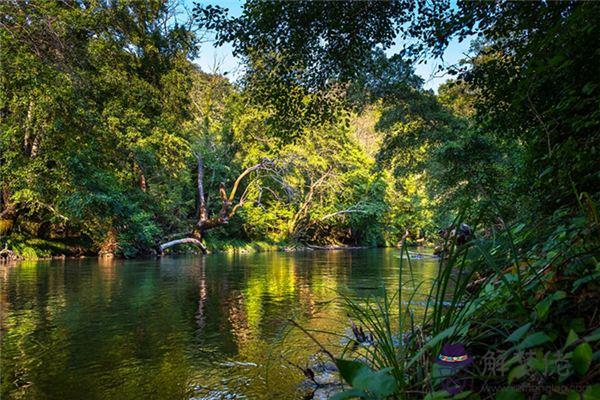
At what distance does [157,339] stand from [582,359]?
4.70 metres

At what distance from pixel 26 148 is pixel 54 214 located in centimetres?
349

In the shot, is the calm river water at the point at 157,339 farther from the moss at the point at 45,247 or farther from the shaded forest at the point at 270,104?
the moss at the point at 45,247

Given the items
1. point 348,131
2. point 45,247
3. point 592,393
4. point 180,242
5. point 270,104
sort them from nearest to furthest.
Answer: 1. point 592,393
2. point 270,104
3. point 348,131
4. point 45,247
5. point 180,242

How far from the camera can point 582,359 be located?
0.93 m

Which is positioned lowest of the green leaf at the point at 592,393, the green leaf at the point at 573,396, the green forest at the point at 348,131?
the green leaf at the point at 573,396

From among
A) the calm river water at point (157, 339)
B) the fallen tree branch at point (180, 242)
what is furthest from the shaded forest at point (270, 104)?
the calm river water at point (157, 339)

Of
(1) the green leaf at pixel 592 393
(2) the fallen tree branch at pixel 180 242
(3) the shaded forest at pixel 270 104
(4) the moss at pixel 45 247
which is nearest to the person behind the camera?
(1) the green leaf at pixel 592 393

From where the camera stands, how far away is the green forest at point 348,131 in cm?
157

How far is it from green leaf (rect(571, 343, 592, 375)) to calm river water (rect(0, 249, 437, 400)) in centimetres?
138

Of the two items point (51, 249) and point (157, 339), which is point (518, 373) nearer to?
point (157, 339)

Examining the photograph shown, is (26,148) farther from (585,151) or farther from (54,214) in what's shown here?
(585,151)

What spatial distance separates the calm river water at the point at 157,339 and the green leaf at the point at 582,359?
4.53 ft

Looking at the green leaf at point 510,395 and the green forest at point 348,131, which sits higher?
the green forest at point 348,131

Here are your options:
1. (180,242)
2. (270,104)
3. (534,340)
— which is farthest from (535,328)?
(180,242)
